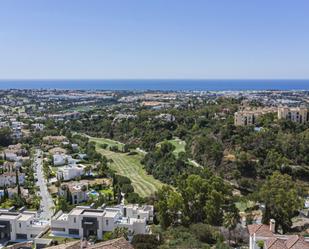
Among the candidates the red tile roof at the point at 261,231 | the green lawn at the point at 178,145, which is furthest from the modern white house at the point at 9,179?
the red tile roof at the point at 261,231

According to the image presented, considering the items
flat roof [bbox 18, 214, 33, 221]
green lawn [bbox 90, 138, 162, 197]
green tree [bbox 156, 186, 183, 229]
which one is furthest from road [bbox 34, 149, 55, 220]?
green tree [bbox 156, 186, 183, 229]

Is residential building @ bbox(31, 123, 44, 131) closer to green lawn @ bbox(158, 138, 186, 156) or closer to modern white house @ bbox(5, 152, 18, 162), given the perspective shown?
modern white house @ bbox(5, 152, 18, 162)

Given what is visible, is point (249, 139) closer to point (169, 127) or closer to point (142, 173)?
point (142, 173)

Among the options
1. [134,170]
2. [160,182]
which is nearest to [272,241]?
[160,182]

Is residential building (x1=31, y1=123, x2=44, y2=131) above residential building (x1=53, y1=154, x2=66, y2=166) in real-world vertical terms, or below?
above

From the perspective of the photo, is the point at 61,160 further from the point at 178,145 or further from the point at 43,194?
the point at 178,145

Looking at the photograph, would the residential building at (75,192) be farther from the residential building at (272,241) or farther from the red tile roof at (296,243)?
the red tile roof at (296,243)
